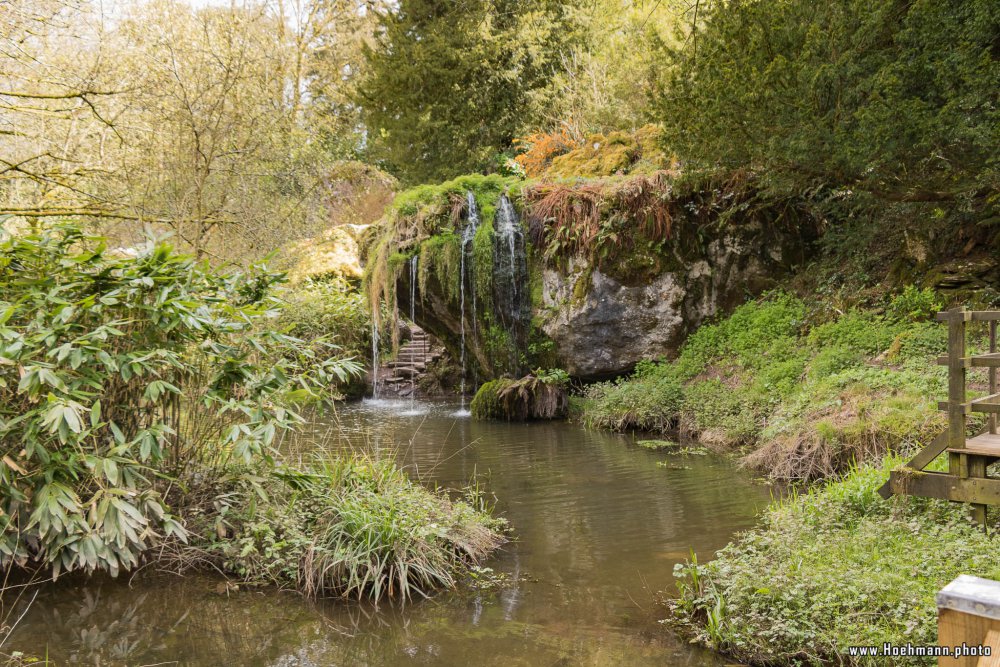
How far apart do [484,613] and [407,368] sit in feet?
42.3

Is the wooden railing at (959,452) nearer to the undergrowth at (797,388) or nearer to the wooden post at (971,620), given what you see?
the undergrowth at (797,388)

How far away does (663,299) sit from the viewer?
11.7m

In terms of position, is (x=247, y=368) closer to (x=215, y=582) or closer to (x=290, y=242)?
(x=215, y=582)

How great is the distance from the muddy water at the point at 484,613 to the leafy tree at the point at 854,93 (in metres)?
3.81

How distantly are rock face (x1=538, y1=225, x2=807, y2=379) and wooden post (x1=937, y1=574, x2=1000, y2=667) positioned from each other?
10365mm

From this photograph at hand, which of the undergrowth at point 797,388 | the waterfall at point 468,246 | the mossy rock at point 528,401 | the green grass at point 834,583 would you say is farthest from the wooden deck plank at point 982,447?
the waterfall at point 468,246

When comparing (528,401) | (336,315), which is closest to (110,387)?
(528,401)

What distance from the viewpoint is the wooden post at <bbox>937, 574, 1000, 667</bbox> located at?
53.5 inches

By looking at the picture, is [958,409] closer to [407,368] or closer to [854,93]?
[854,93]

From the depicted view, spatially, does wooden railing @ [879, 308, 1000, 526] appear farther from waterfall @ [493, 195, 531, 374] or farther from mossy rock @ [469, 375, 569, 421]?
waterfall @ [493, 195, 531, 374]

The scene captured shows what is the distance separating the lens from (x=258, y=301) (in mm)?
4898

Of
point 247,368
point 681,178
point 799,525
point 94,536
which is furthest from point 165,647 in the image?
point 681,178

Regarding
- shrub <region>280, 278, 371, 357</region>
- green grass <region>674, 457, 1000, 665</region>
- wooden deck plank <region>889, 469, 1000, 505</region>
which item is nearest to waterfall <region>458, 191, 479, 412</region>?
shrub <region>280, 278, 371, 357</region>

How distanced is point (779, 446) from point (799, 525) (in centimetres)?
280
